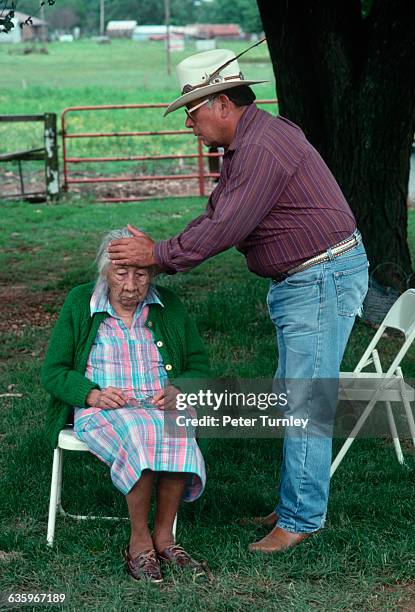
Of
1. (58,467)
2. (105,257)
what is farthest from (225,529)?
(105,257)

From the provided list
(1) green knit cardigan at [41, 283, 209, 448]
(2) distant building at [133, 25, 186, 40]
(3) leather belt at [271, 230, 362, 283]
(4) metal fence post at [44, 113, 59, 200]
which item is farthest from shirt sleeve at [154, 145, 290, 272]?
(2) distant building at [133, 25, 186, 40]

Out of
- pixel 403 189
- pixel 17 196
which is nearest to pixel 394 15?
pixel 403 189

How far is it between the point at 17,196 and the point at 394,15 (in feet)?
31.3

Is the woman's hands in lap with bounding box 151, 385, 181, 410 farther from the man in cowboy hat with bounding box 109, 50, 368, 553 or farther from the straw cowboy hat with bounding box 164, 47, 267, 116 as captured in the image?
the straw cowboy hat with bounding box 164, 47, 267, 116

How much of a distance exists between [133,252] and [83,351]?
21.8 inches

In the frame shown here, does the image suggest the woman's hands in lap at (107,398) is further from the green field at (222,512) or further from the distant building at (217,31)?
the distant building at (217,31)

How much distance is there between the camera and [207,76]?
159 inches

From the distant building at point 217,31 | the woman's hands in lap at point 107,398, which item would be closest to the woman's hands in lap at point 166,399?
the woman's hands in lap at point 107,398

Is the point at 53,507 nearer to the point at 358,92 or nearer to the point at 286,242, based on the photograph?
the point at 286,242

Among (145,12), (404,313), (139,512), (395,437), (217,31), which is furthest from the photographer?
(145,12)

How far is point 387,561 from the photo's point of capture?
4266mm

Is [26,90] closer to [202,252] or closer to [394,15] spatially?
[394,15]

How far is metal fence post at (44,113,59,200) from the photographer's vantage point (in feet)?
52.1

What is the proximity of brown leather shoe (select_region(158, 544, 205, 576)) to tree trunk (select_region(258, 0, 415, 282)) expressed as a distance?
4.58 meters
